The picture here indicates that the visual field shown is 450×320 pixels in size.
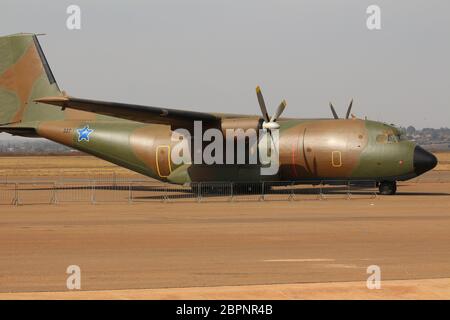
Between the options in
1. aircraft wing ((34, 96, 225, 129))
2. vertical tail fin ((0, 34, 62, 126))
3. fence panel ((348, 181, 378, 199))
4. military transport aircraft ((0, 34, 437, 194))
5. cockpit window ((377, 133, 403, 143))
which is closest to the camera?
aircraft wing ((34, 96, 225, 129))

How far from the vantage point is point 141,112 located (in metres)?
35.3

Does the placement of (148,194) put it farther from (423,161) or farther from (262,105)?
(423,161)

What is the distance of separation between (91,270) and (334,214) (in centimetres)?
1389

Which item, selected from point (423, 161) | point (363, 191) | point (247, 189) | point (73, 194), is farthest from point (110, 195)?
point (423, 161)

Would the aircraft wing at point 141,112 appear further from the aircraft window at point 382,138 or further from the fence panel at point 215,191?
the aircraft window at point 382,138

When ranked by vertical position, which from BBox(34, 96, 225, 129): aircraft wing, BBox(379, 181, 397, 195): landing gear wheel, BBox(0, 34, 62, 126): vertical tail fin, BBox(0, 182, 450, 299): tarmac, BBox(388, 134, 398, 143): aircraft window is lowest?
BBox(0, 182, 450, 299): tarmac

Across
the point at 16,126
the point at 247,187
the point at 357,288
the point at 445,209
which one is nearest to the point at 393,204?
the point at 445,209

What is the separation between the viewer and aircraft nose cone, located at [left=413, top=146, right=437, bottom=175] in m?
34.6

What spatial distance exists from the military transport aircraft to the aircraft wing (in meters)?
0.05

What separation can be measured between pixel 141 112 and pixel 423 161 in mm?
14990

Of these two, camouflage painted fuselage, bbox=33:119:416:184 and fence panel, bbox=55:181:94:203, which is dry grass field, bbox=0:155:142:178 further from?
Answer: camouflage painted fuselage, bbox=33:119:416:184

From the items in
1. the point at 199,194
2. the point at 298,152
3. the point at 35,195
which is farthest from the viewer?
the point at 35,195

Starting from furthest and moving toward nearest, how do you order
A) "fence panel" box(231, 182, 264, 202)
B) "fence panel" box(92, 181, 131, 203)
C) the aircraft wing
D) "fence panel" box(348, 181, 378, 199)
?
"fence panel" box(231, 182, 264, 202), "fence panel" box(348, 181, 378, 199), "fence panel" box(92, 181, 131, 203), the aircraft wing

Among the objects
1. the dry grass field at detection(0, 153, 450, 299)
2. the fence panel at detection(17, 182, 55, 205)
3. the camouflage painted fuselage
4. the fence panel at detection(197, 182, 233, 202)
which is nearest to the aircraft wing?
the camouflage painted fuselage
